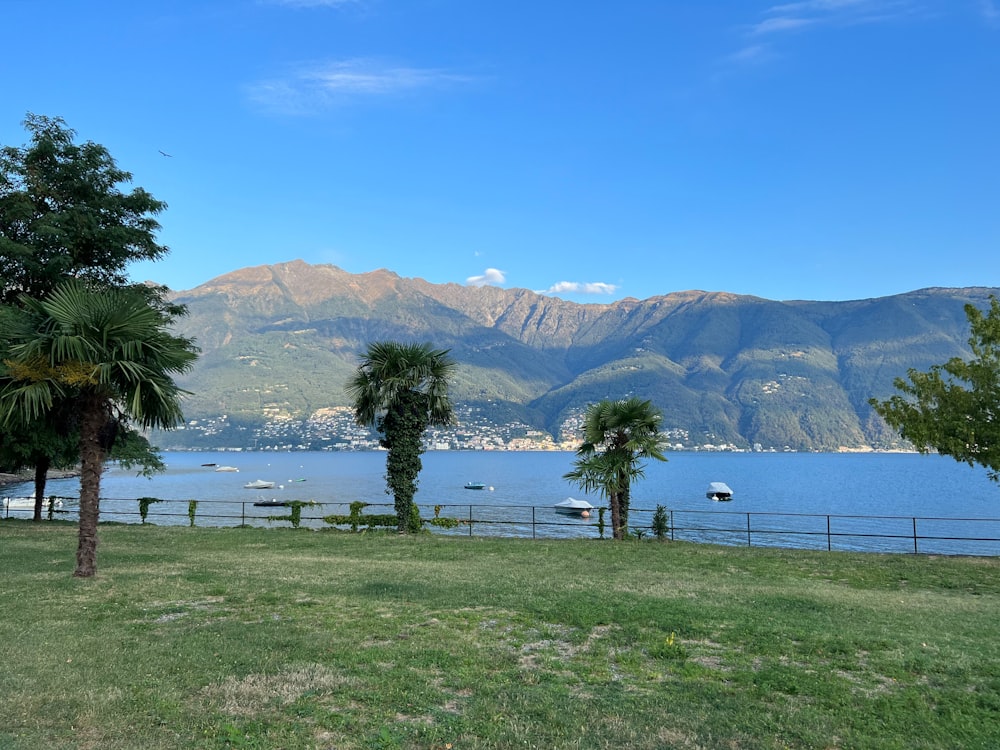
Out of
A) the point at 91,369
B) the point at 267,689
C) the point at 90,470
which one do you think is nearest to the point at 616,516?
the point at 90,470

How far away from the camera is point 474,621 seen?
416 inches

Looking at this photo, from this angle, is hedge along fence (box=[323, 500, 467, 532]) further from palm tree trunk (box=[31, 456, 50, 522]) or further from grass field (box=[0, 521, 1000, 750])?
palm tree trunk (box=[31, 456, 50, 522])

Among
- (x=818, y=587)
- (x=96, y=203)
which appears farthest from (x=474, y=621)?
(x=96, y=203)

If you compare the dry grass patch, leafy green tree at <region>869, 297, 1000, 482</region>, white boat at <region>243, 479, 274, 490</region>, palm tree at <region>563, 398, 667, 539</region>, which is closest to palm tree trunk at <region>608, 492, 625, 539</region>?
palm tree at <region>563, 398, 667, 539</region>

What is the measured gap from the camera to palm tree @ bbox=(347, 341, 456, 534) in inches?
1053

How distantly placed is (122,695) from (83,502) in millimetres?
9994

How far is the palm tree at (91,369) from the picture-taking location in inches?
560

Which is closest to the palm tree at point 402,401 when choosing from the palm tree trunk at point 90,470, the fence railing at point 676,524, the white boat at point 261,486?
the fence railing at point 676,524

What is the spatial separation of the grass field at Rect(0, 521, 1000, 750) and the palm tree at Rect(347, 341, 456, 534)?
1080 centimetres

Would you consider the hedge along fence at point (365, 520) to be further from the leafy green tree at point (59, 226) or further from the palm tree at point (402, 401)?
the leafy green tree at point (59, 226)

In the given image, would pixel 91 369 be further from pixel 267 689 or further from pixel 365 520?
pixel 365 520

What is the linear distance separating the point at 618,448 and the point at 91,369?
18.4m

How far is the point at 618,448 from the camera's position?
26594 millimetres

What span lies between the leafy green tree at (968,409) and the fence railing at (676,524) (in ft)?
34.9
